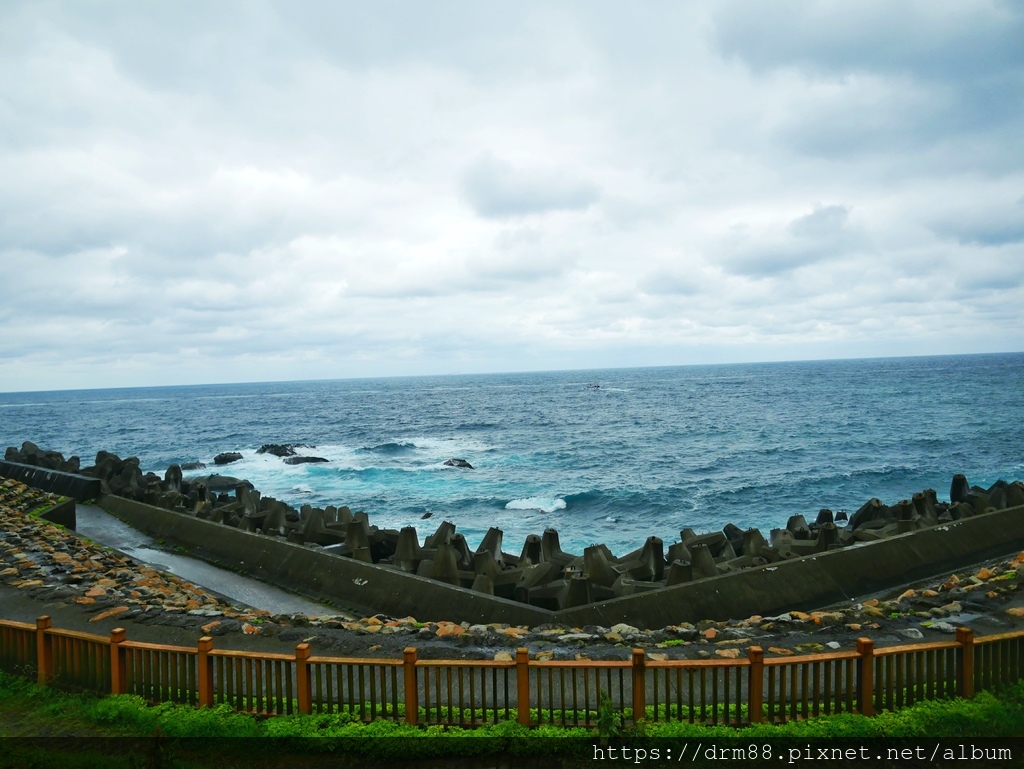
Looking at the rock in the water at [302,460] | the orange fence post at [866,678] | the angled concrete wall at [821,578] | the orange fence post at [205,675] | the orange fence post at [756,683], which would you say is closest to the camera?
the orange fence post at [756,683]

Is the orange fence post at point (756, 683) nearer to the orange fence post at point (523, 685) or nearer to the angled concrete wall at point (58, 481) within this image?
the orange fence post at point (523, 685)

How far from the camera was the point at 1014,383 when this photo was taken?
307 ft

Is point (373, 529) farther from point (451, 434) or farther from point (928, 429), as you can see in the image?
point (928, 429)

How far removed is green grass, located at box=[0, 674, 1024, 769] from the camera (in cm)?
576

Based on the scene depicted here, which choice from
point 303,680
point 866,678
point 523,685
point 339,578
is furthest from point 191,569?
point 866,678

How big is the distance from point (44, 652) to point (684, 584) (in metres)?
9.12

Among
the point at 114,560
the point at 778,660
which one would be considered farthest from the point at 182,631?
the point at 778,660

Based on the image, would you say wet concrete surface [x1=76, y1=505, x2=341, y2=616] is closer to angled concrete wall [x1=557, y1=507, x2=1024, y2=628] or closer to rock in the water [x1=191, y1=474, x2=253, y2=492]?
angled concrete wall [x1=557, y1=507, x2=1024, y2=628]

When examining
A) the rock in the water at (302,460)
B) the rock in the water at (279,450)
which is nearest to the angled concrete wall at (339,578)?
the rock in the water at (302,460)

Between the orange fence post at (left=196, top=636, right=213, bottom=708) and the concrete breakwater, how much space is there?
484 centimetres

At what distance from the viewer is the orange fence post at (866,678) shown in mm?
5988

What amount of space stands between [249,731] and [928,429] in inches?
2274

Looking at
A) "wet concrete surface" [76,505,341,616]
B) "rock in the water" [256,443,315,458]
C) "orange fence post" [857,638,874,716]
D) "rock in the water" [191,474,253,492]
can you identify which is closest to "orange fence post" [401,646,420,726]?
"orange fence post" [857,638,874,716]

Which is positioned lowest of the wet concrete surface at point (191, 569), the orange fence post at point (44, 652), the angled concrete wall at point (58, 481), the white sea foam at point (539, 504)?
the white sea foam at point (539, 504)
